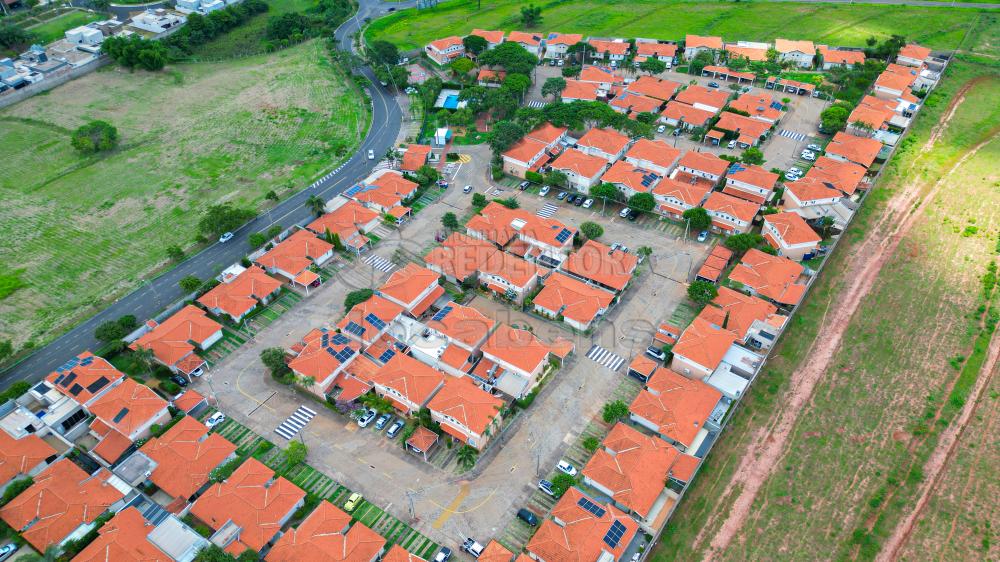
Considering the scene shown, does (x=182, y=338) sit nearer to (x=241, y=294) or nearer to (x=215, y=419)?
(x=241, y=294)

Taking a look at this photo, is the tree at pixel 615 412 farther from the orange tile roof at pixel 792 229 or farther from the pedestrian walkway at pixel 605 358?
the orange tile roof at pixel 792 229

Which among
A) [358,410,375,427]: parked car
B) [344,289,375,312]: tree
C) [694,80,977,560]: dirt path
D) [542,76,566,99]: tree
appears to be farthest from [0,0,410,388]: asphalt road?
[694,80,977,560]: dirt path

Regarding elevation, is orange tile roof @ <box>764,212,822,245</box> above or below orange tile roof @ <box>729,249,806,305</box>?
above

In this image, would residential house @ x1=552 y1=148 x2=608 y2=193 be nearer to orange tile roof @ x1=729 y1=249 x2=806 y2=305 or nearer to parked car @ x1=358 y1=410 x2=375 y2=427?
orange tile roof @ x1=729 y1=249 x2=806 y2=305

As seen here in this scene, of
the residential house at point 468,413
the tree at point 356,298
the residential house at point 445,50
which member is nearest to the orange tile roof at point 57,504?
the tree at point 356,298

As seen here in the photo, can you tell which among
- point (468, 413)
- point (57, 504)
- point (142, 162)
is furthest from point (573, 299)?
point (142, 162)

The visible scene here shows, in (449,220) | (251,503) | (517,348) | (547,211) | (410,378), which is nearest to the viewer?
(251,503)
